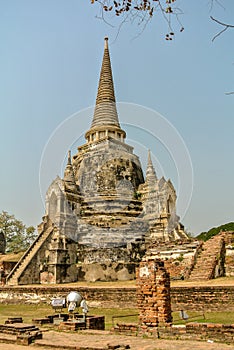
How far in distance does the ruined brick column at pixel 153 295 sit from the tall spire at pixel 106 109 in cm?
2988

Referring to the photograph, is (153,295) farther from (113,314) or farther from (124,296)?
(124,296)

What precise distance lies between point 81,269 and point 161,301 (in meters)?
18.0

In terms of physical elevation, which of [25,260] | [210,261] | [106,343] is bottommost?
[106,343]

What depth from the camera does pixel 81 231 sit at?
28.9 metres

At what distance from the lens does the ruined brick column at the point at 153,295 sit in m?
8.84

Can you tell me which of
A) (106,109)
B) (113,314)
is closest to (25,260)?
(113,314)

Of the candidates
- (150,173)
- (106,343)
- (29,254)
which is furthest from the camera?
(150,173)

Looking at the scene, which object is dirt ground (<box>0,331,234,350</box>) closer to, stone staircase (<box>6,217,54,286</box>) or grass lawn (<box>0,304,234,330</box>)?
grass lawn (<box>0,304,234,330</box>)

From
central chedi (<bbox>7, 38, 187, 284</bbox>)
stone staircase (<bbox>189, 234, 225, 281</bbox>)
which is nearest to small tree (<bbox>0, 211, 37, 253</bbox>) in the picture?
central chedi (<bbox>7, 38, 187, 284</bbox>)

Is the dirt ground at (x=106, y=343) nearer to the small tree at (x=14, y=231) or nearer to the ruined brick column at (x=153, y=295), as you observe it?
the ruined brick column at (x=153, y=295)

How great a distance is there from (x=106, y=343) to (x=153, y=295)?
192 cm

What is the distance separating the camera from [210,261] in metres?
18.8

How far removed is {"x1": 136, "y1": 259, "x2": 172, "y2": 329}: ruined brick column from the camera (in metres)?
8.84

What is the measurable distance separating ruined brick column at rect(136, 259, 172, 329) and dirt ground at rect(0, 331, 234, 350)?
2.36 ft
